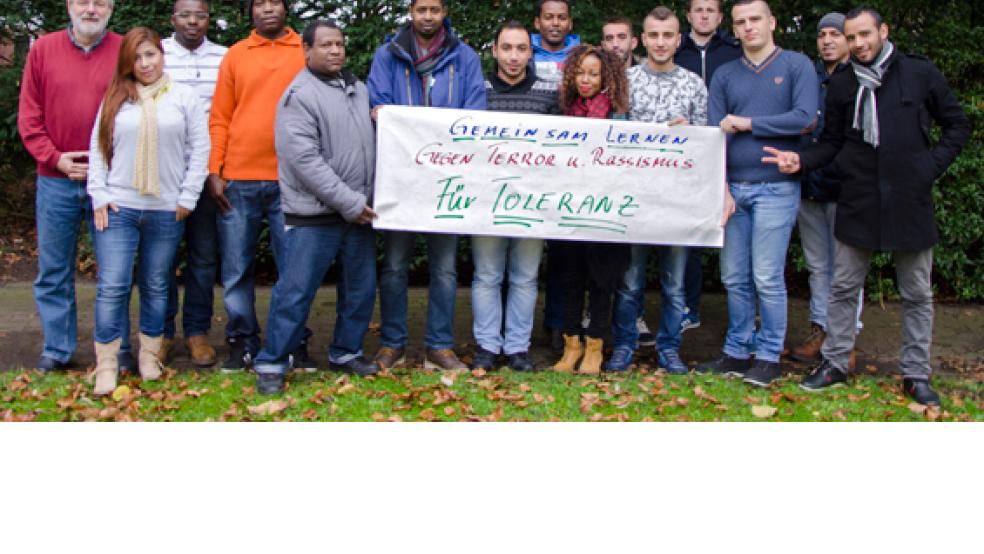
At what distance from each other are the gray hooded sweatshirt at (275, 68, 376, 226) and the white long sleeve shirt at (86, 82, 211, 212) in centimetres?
57

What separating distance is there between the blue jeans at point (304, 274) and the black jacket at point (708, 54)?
100 inches

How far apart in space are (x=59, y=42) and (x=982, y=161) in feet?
23.5

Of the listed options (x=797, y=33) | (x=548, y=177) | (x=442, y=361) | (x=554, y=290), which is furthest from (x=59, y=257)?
(x=797, y=33)

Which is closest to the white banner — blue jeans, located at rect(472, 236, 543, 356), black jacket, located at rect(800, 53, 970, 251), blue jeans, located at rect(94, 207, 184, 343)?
blue jeans, located at rect(472, 236, 543, 356)

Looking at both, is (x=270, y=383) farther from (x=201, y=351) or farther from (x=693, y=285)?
(x=693, y=285)

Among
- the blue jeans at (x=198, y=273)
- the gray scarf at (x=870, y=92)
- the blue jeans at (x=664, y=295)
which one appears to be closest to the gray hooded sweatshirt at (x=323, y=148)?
the blue jeans at (x=198, y=273)

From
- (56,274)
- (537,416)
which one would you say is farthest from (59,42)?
(537,416)

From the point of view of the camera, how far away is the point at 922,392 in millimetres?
6031

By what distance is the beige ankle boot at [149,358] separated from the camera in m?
6.34

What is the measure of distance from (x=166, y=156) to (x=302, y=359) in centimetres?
161

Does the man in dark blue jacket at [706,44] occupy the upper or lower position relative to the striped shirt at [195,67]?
upper

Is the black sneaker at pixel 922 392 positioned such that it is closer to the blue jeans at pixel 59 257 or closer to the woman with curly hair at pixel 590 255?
the woman with curly hair at pixel 590 255

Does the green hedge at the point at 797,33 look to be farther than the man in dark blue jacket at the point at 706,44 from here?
Yes

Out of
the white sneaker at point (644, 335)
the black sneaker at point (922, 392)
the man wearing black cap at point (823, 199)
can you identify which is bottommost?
the white sneaker at point (644, 335)
